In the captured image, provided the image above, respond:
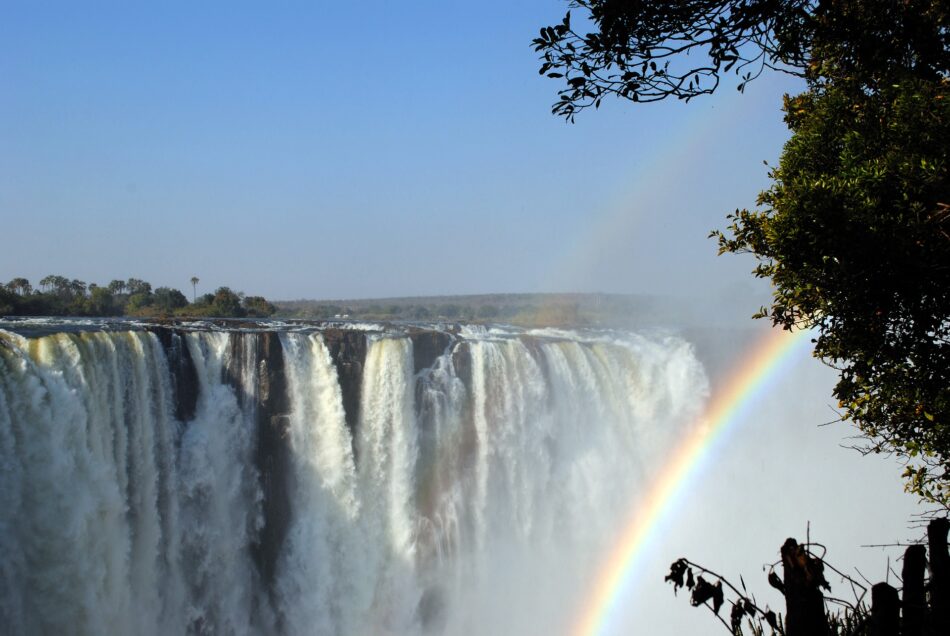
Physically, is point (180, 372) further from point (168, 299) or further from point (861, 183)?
point (168, 299)

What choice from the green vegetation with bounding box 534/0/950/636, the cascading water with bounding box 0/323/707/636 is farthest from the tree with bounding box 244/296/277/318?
the green vegetation with bounding box 534/0/950/636

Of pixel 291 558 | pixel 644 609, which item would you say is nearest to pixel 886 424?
pixel 291 558

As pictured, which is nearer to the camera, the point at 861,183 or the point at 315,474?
the point at 861,183

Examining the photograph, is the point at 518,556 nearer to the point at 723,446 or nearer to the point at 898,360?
the point at 723,446

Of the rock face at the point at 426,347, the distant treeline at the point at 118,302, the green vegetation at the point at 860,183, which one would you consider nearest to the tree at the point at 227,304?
the distant treeline at the point at 118,302

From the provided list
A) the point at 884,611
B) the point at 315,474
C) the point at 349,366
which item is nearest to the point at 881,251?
the point at 884,611
